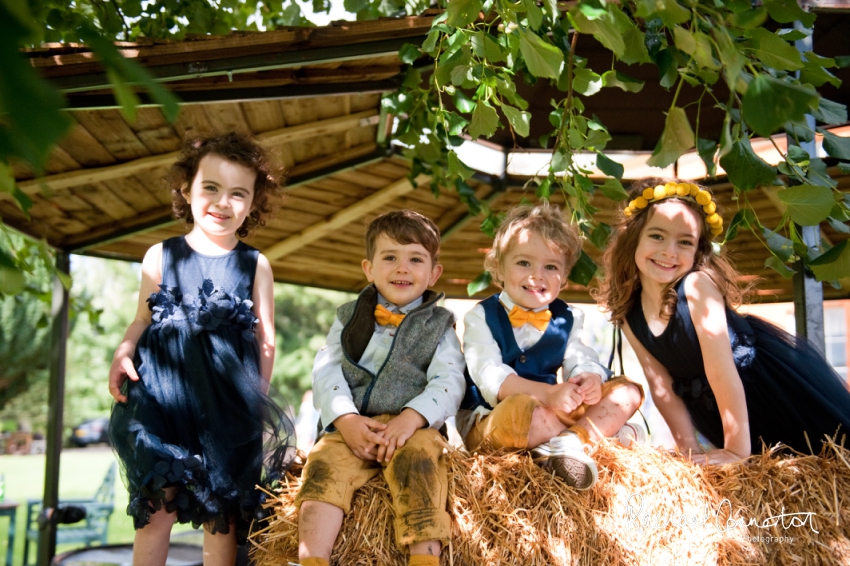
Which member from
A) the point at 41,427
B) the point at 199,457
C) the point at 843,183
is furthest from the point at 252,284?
the point at 41,427

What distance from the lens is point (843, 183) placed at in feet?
13.5

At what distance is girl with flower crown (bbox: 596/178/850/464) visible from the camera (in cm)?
242

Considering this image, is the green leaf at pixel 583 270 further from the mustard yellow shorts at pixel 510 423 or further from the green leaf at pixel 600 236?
the mustard yellow shorts at pixel 510 423

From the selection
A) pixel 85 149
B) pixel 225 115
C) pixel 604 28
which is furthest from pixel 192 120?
pixel 604 28

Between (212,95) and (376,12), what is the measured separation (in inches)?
47.2

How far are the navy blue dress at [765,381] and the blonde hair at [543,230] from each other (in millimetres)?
407

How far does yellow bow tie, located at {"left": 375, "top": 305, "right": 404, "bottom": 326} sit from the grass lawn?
9745mm

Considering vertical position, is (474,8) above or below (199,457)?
above

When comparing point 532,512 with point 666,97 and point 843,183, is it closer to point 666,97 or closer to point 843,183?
point 666,97

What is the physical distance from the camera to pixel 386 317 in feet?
7.89

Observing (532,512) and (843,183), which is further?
(843,183)

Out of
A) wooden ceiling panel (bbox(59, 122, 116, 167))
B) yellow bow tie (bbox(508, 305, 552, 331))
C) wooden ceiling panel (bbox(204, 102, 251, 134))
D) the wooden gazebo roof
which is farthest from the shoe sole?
wooden ceiling panel (bbox(59, 122, 116, 167))

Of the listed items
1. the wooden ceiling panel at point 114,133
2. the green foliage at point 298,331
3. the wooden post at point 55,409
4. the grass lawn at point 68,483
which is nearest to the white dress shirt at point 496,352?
the wooden ceiling panel at point 114,133

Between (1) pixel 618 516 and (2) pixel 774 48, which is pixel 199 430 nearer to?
(1) pixel 618 516
